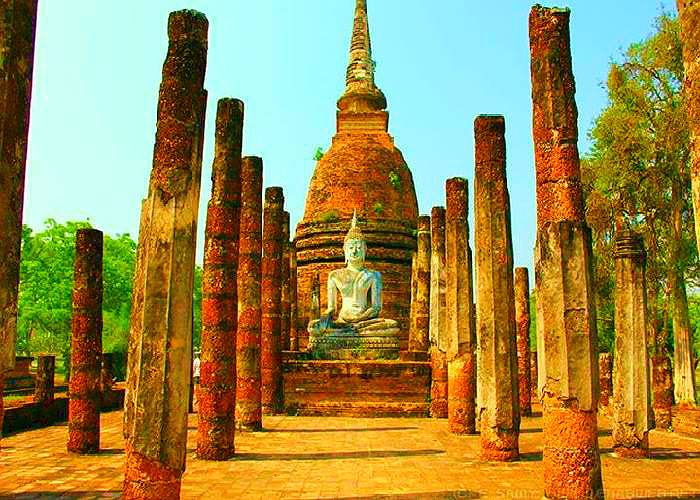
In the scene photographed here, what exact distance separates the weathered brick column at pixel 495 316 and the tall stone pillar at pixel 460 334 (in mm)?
2096

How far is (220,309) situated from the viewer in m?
9.13

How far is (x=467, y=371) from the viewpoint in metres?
10.8

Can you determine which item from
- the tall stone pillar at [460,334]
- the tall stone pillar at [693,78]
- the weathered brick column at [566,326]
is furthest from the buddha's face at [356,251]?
the tall stone pillar at [693,78]

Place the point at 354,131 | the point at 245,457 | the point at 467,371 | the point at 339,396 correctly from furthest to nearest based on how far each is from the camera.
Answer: the point at 354,131 → the point at 339,396 → the point at 467,371 → the point at 245,457

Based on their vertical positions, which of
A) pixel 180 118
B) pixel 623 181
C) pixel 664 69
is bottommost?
pixel 180 118

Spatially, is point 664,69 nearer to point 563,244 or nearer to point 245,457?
point 563,244

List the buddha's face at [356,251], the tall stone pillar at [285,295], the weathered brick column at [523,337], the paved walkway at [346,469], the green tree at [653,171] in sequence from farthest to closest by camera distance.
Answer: the buddha's face at [356,251] → the tall stone pillar at [285,295] → the green tree at [653,171] → the weathered brick column at [523,337] → the paved walkway at [346,469]

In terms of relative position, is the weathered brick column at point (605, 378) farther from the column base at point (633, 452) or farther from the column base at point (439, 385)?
the column base at point (633, 452)

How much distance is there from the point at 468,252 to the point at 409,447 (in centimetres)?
330

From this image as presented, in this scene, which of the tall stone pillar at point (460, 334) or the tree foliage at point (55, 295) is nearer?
the tall stone pillar at point (460, 334)

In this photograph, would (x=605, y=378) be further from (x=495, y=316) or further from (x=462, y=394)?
(x=495, y=316)

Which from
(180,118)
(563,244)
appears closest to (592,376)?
(563,244)

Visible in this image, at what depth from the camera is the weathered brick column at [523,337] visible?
1409 centimetres

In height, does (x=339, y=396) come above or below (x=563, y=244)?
below
